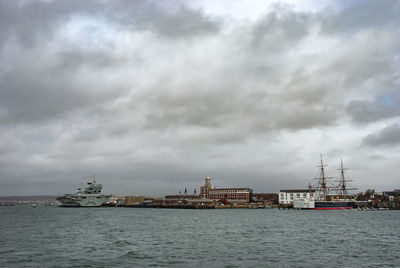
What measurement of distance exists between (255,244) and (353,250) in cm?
1014

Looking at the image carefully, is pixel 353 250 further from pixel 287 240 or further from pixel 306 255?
pixel 287 240

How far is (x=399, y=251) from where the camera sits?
3694 centimetres

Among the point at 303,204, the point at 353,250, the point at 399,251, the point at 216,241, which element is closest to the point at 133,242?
the point at 216,241

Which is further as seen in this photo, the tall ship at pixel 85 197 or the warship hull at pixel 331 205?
the tall ship at pixel 85 197

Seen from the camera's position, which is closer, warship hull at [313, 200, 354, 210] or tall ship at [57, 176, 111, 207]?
warship hull at [313, 200, 354, 210]

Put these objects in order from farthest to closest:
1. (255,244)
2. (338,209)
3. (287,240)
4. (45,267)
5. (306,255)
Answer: (338,209), (287,240), (255,244), (306,255), (45,267)

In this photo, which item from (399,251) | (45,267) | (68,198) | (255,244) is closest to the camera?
(45,267)

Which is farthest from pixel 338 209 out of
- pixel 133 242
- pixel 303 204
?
pixel 133 242

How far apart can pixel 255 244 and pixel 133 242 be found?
1406 centimetres

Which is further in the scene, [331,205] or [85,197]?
[85,197]

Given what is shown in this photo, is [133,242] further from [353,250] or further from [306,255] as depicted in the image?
[353,250]

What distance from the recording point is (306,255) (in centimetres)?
3375

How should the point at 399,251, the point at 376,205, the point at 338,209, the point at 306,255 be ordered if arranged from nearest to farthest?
the point at 306,255, the point at 399,251, the point at 338,209, the point at 376,205

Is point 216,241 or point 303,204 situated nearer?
point 216,241
